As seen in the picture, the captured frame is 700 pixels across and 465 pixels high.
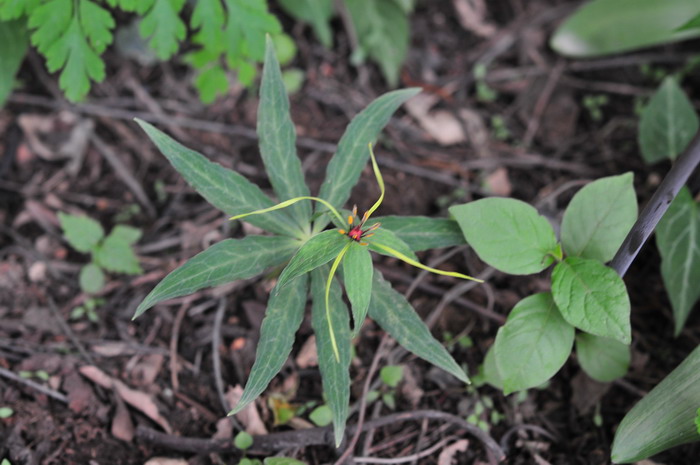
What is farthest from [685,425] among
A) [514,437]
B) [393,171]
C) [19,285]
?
[19,285]

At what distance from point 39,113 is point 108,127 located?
0.34 metres

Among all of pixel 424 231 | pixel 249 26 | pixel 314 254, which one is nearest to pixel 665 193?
pixel 424 231

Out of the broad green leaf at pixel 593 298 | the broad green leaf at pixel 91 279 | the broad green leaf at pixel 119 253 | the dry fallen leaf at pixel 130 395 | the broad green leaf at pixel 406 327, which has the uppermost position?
the broad green leaf at pixel 593 298

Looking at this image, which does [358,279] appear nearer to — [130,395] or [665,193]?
[665,193]

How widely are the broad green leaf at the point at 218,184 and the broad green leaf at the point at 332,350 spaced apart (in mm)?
233

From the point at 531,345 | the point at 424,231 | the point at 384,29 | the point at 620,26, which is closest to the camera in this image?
the point at 531,345

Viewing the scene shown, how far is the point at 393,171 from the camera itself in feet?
9.07

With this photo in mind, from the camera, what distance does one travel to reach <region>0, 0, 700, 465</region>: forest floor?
204 centimetres

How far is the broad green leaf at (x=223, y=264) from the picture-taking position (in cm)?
164

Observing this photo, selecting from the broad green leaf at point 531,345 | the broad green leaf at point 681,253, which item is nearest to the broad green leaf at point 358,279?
the broad green leaf at point 531,345

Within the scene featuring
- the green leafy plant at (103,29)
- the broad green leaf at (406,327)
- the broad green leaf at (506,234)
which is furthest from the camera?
the green leafy plant at (103,29)

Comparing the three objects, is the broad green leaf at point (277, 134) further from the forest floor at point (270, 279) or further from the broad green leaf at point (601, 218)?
the broad green leaf at point (601, 218)

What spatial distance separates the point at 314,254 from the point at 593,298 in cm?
84

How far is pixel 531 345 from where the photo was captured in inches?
70.9
